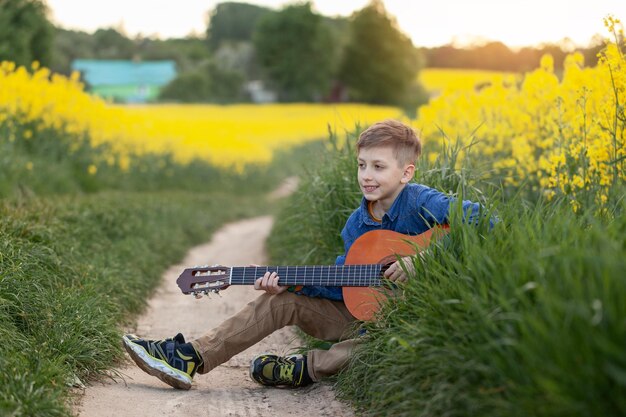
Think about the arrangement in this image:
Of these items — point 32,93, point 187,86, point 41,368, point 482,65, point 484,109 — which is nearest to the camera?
point 41,368

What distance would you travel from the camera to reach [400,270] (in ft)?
13.2

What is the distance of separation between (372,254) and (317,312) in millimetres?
497

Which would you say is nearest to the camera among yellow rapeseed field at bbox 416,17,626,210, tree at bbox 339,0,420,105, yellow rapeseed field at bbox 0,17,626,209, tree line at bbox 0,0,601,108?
yellow rapeseed field at bbox 416,17,626,210

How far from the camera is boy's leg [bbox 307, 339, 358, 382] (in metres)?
4.37

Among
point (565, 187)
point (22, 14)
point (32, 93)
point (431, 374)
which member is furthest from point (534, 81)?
point (22, 14)

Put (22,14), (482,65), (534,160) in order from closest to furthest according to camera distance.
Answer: (534,160) → (22,14) → (482,65)

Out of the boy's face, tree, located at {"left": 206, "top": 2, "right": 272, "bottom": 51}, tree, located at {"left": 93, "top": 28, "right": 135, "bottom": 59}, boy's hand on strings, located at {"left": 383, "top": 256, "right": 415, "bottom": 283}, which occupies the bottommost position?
boy's hand on strings, located at {"left": 383, "top": 256, "right": 415, "bottom": 283}

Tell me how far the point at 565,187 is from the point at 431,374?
2.52 metres

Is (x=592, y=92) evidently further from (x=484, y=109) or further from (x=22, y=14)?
(x=22, y=14)

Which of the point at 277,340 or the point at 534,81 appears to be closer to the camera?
the point at 277,340

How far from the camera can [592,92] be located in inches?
230

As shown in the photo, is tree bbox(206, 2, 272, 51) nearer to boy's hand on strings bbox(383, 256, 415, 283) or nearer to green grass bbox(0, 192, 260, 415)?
green grass bbox(0, 192, 260, 415)

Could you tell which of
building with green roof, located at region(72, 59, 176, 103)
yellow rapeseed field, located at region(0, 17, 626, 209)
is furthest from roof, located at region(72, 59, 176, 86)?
yellow rapeseed field, located at region(0, 17, 626, 209)

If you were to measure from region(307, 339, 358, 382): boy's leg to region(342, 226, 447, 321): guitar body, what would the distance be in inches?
7.4
